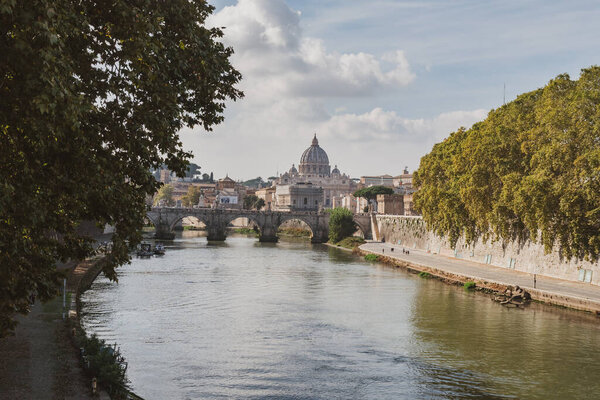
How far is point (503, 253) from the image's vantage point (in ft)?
154

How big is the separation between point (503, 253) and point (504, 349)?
2438 cm

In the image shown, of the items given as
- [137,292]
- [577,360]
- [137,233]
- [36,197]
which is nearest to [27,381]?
[137,233]

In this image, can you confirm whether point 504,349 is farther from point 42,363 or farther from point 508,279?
point 508,279

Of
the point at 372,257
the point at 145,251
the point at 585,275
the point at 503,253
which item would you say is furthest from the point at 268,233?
the point at 585,275

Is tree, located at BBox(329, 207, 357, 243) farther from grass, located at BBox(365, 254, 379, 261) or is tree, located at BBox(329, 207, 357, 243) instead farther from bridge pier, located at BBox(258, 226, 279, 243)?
grass, located at BBox(365, 254, 379, 261)

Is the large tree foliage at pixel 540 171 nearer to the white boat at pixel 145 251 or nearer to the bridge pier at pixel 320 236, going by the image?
the white boat at pixel 145 251

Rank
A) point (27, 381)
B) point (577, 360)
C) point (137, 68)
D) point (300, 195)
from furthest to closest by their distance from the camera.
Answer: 1. point (300, 195)
2. point (577, 360)
3. point (27, 381)
4. point (137, 68)

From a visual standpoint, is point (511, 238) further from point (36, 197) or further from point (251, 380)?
point (36, 197)

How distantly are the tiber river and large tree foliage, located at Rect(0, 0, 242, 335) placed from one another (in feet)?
25.7

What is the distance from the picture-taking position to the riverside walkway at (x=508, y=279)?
102ft

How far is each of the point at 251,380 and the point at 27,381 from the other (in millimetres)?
6563

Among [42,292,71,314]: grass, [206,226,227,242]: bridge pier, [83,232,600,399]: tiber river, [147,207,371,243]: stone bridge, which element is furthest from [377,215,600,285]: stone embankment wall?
[42,292,71,314]: grass

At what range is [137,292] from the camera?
36188mm

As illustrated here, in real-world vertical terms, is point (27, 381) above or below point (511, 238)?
below
